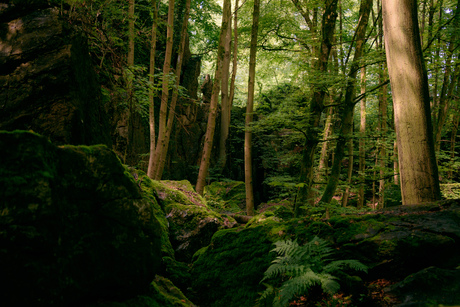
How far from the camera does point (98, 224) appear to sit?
1.91m

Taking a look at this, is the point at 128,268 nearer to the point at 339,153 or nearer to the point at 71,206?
the point at 71,206

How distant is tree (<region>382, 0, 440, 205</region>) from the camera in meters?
3.50

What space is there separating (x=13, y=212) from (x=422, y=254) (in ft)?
11.0

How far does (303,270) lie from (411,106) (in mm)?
2899

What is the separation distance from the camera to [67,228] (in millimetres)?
1699

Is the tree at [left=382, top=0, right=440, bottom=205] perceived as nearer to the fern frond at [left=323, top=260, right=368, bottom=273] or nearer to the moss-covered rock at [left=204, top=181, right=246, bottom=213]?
the fern frond at [left=323, top=260, right=368, bottom=273]

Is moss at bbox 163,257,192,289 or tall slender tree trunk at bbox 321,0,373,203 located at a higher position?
tall slender tree trunk at bbox 321,0,373,203

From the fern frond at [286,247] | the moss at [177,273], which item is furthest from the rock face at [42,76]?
the fern frond at [286,247]

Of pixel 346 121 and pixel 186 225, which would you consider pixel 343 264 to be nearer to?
pixel 186 225

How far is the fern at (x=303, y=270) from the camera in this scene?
2.24m

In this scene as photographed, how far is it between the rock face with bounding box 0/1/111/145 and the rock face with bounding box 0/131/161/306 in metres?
1.11

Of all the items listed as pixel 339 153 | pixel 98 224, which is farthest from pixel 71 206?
pixel 339 153

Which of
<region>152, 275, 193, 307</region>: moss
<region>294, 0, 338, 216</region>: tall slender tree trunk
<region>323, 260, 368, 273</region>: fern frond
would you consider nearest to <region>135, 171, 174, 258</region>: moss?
<region>152, 275, 193, 307</region>: moss

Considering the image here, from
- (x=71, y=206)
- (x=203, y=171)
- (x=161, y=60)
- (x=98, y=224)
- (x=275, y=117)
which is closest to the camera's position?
(x=71, y=206)
